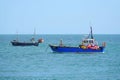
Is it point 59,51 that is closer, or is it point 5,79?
point 5,79

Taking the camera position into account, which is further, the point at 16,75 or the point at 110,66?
the point at 110,66

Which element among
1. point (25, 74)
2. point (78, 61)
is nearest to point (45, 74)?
point (25, 74)

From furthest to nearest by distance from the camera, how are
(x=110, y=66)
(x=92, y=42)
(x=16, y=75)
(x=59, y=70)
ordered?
(x=92, y=42) → (x=110, y=66) → (x=59, y=70) → (x=16, y=75)

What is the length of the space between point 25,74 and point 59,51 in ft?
121

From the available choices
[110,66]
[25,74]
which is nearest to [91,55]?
[110,66]

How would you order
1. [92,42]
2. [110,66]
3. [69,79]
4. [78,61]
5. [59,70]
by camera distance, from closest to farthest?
[69,79] → [59,70] → [110,66] → [78,61] → [92,42]

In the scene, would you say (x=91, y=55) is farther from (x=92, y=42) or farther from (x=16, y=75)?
(x=16, y=75)

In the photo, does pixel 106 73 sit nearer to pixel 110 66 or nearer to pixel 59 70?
pixel 59 70

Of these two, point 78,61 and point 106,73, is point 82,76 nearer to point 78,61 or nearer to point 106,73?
point 106,73

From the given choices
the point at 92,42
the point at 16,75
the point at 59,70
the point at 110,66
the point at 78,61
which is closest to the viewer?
the point at 16,75

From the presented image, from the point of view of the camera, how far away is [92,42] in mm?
92188

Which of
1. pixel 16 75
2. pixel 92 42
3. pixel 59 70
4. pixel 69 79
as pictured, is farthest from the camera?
pixel 92 42

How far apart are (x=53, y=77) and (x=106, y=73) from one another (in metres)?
7.79

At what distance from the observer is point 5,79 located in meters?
56.2
